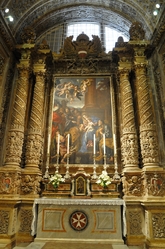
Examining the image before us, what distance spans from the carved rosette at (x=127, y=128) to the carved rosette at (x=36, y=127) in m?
2.96

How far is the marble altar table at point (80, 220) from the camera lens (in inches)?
227

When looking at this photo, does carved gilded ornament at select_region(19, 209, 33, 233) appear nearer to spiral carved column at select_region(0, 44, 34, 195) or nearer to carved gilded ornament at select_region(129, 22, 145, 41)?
spiral carved column at select_region(0, 44, 34, 195)

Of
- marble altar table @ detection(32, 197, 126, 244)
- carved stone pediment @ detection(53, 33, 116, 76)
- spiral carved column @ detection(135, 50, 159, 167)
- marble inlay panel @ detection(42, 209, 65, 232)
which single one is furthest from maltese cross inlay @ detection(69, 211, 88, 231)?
carved stone pediment @ detection(53, 33, 116, 76)

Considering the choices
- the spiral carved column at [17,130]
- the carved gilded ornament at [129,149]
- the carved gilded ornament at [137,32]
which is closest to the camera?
the spiral carved column at [17,130]

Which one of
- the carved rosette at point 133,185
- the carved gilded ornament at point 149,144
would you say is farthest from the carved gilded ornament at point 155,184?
the carved gilded ornament at point 149,144

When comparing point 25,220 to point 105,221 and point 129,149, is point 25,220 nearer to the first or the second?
point 105,221

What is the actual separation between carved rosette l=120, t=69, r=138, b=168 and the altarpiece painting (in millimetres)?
591

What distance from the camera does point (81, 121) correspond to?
7.99 metres

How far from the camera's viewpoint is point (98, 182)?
645 cm

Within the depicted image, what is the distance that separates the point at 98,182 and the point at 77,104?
129 inches

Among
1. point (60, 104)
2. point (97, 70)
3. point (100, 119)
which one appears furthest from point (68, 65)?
point (100, 119)

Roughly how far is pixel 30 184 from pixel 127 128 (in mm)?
3752

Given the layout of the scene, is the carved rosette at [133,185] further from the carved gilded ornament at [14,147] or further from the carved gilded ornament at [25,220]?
the carved gilded ornament at [14,147]

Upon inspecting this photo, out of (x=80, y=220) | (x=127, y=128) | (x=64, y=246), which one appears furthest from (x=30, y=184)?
(x=127, y=128)
